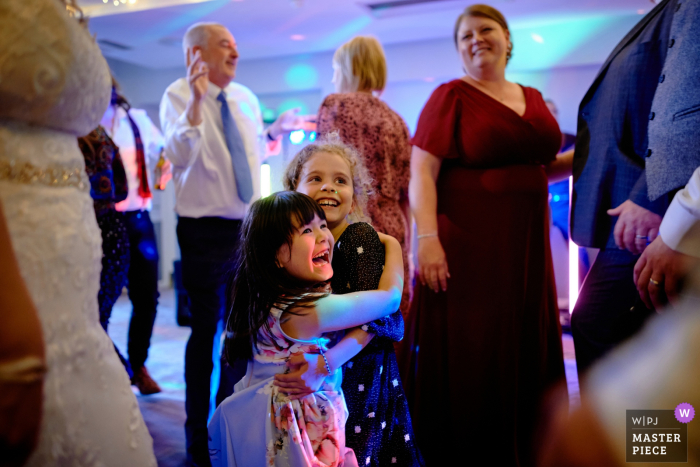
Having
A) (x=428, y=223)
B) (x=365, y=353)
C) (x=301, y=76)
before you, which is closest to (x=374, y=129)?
(x=428, y=223)

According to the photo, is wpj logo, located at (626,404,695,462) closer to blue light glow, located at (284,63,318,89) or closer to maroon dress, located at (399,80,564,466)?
maroon dress, located at (399,80,564,466)

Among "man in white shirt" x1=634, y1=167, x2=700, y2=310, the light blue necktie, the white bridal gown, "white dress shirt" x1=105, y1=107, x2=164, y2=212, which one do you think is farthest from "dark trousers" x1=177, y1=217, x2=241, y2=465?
"man in white shirt" x1=634, y1=167, x2=700, y2=310

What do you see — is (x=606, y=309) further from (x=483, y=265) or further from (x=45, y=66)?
(x=45, y=66)

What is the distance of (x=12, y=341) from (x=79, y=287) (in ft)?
0.59

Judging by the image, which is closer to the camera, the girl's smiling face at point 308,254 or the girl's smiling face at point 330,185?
the girl's smiling face at point 308,254

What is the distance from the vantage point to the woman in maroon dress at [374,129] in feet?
6.23

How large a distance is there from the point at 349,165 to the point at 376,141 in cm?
57

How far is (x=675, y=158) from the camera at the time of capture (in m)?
1.06

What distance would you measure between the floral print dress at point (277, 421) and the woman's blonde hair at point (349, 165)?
45 cm

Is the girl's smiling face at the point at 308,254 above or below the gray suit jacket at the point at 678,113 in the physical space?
below

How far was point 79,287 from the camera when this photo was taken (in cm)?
69

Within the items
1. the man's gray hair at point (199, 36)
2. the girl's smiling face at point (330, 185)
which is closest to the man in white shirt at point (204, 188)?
the man's gray hair at point (199, 36)

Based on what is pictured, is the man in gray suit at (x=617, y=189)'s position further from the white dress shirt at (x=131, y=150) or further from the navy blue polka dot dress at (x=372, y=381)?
the white dress shirt at (x=131, y=150)

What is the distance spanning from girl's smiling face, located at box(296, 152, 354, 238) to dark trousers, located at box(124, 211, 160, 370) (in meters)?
1.55
